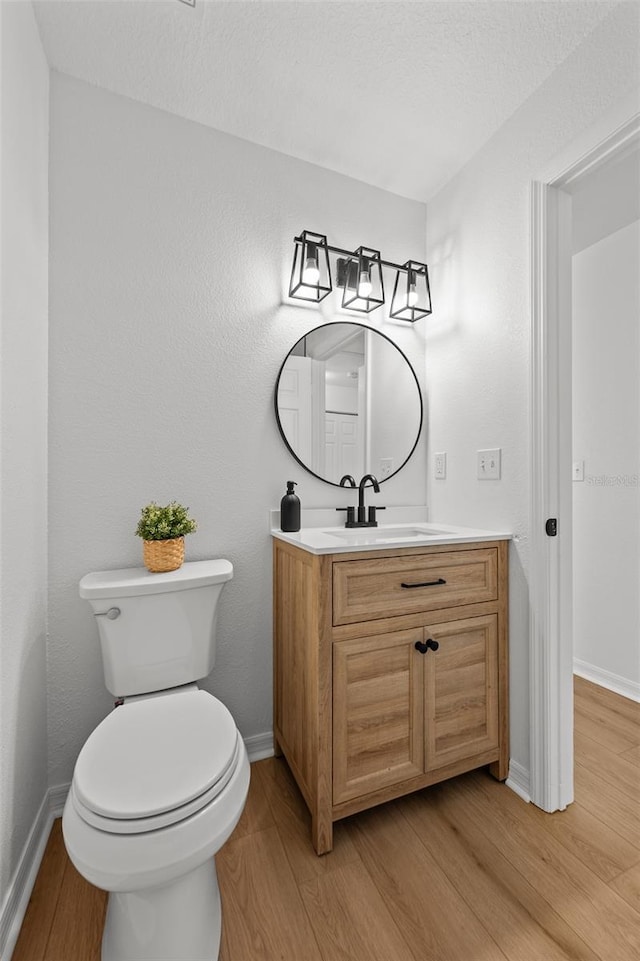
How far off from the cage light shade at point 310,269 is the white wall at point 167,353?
0.06m

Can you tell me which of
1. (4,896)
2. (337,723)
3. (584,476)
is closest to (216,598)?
(337,723)

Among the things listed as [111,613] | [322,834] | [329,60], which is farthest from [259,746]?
[329,60]

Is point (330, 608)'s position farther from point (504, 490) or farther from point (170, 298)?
point (170, 298)

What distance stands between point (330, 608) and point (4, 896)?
997 mm

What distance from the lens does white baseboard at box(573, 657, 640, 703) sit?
2154 mm

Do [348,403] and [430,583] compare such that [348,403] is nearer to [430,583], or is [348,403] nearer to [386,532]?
[386,532]

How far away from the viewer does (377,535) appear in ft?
5.83

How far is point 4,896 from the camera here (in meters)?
1.01

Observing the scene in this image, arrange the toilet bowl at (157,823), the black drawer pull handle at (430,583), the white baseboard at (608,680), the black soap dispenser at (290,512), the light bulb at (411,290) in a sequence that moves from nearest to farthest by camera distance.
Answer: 1. the toilet bowl at (157,823)
2. the black drawer pull handle at (430,583)
3. the black soap dispenser at (290,512)
4. the light bulb at (411,290)
5. the white baseboard at (608,680)

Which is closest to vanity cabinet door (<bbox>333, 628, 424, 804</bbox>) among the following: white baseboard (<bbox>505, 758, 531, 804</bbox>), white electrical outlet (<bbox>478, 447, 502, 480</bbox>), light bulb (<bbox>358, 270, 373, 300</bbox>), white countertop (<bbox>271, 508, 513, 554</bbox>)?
white countertop (<bbox>271, 508, 513, 554</bbox>)

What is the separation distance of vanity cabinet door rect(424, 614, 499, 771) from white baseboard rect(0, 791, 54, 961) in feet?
3.74

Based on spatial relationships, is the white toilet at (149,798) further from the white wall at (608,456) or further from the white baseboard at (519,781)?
the white wall at (608,456)

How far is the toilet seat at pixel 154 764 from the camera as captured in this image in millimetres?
843

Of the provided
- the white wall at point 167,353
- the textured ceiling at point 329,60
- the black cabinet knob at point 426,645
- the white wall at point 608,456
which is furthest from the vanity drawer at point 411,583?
the textured ceiling at point 329,60
